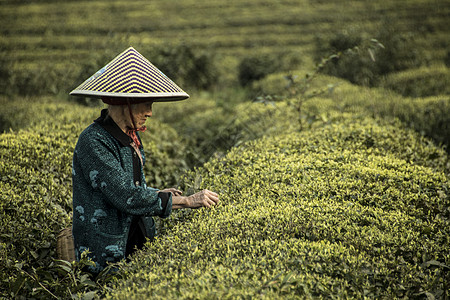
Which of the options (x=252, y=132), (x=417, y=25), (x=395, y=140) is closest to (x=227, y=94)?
(x=252, y=132)

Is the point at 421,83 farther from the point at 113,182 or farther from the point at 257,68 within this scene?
the point at 113,182

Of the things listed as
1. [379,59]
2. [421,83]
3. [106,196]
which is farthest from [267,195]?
[379,59]

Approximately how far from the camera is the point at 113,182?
2.38 meters

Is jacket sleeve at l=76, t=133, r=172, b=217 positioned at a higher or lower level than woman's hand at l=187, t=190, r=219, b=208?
higher

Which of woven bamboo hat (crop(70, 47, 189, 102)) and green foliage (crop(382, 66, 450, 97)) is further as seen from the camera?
green foliage (crop(382, 66, 450, 97))

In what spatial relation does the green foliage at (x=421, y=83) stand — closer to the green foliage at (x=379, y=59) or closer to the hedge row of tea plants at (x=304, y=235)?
the green foliage at (x=379, y=59)

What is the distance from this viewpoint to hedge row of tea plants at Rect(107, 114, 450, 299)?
6.50 ft

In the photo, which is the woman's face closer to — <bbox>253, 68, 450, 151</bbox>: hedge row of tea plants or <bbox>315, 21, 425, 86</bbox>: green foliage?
<bbox>253, 68, 450, 151</bbox>: hedge row of tea plants

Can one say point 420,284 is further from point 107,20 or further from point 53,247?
point 107,20

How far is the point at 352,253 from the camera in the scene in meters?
2.25

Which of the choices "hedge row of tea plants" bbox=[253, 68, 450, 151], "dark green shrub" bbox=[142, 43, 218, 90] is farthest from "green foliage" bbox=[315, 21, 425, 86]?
"dark green shrub" bbox=[142, 43, 218, 90]

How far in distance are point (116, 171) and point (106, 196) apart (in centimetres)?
17

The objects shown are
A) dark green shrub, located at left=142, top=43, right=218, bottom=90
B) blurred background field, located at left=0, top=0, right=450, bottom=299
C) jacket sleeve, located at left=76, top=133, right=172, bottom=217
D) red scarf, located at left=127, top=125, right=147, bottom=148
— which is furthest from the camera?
dark green shrub, located at left=142, top=43, right=218, bottom=90

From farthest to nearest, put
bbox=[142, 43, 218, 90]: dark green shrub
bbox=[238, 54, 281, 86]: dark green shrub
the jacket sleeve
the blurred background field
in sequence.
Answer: bbox=[238, 54, 281, 86]: dark green shrub → bbox=[142, 43, 218, 90]: dark green shrub → the jacket sleeve → the blurred background field
